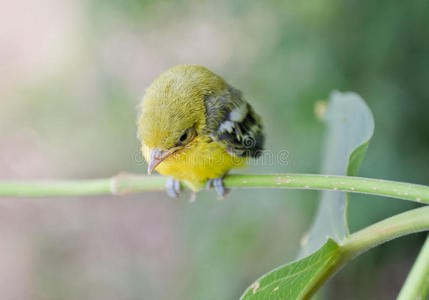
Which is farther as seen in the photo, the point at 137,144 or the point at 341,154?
the point at 137,144

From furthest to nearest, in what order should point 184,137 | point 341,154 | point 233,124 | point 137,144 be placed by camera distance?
point 137,144
point 233,124
point 184,137
point 341,154

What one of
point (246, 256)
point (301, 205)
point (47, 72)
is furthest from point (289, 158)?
point (47, 72)

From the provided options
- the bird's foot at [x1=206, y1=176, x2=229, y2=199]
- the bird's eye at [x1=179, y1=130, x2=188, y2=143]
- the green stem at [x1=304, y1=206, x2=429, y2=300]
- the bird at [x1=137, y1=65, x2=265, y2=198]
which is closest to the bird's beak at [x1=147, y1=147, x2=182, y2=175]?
the bird at [x1=137, y1=65, x2=265, y2=198]

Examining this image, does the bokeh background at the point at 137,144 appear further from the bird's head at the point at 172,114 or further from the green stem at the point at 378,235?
the green stem at the point at 378,235

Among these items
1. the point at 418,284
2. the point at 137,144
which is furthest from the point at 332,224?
the point at 137,144

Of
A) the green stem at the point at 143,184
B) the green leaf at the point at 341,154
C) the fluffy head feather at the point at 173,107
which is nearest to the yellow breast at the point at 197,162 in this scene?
the fluffy head feather at the point at 173,107

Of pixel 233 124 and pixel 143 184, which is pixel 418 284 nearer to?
pixel 143 184

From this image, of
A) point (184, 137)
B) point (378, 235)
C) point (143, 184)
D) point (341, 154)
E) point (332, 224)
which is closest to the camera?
point (378, 235)

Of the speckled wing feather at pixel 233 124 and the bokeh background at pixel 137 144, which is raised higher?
the bokeh background at pixel 137 144

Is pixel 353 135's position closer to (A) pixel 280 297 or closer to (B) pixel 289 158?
(A) pixel 280 297
